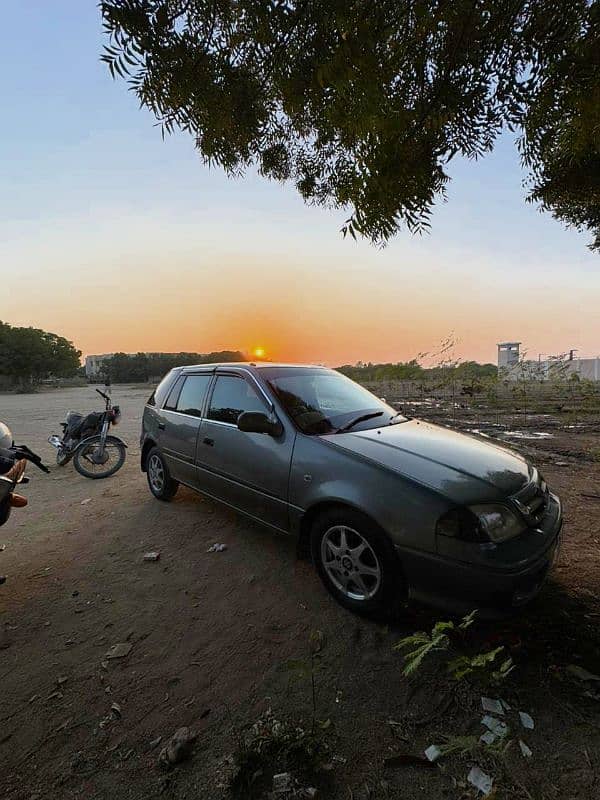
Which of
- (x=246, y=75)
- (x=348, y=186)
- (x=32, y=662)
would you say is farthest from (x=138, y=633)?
(x=246, y=75)

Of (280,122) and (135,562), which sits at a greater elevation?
(280,122)

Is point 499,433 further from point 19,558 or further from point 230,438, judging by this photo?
point 19,558

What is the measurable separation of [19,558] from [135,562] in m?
1.13

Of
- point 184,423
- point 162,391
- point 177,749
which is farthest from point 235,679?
point 162,391

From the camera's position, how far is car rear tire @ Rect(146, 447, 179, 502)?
4.56 metres


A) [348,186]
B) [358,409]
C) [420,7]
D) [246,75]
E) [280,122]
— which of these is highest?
[280,122]

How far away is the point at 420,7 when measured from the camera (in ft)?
5.16

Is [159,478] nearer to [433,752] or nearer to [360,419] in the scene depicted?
[360,419]

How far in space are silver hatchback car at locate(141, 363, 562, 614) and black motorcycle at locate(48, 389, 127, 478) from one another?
3.11 m

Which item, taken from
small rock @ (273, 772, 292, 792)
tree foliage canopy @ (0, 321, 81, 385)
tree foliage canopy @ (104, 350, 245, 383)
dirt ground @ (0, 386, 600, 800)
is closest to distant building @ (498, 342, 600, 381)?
dirt ground @ (0, 386, 600, 800)

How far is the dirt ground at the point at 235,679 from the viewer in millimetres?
1519

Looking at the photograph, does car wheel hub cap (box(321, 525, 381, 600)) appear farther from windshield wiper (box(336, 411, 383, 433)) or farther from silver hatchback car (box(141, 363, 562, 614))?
windshield wiper (box(336, 411, 383, 433))

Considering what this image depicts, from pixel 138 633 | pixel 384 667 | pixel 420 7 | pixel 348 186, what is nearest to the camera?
pixel 420 7

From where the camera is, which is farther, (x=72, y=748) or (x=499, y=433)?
(x=499, y=433)
